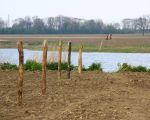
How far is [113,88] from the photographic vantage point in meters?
13.4

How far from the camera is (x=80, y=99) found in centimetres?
1139

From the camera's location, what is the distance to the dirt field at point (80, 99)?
31.2 feet

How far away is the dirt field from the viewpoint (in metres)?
9.52

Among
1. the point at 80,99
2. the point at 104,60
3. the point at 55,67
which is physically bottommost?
the point at 104,60

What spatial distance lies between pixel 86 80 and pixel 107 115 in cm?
604

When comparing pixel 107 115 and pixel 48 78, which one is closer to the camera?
pixel 107 115

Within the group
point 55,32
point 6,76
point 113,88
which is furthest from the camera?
point 55,32

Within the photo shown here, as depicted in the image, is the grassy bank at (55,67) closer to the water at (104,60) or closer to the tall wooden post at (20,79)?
the water at (104,60)

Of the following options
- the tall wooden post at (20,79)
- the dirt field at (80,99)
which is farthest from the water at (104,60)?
the tall wooden post at (20,79)

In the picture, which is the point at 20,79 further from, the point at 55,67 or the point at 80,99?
the point at 55,67

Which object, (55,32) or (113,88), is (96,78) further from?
(55,32)

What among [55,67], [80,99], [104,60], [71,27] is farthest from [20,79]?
[71,27]

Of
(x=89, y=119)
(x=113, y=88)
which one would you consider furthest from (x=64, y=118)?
(x=113, y=88)

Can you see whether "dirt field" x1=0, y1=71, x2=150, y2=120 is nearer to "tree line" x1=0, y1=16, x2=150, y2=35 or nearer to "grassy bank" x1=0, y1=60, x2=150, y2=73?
"grassy bank" x1=0, y1=60, x2=150, y2=73
